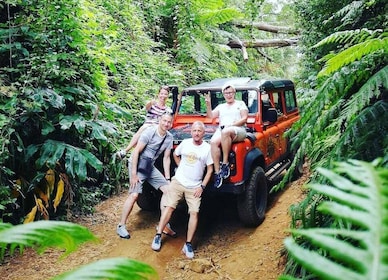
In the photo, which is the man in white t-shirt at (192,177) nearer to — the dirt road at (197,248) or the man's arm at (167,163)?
the man's arm at (167,163)

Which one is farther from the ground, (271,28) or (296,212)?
(271,28)

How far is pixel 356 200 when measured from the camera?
0.49m

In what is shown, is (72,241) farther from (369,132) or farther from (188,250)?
(188,250)

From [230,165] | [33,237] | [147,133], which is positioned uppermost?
[33,237]

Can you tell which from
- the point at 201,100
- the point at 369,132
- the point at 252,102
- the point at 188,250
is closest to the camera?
the point at 369,132

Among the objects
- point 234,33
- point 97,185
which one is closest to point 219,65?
point 234,33

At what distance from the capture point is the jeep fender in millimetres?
4521

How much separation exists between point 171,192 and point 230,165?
811mm

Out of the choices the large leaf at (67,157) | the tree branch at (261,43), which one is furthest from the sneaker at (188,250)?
the tree branch at (261,43)

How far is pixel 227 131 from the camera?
4371mm

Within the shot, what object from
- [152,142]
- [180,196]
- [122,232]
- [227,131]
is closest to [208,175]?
[180,196]

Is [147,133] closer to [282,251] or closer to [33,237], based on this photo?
[282,251]

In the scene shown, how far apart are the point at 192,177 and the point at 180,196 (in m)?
0.29

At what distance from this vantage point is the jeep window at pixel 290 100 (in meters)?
6.53
